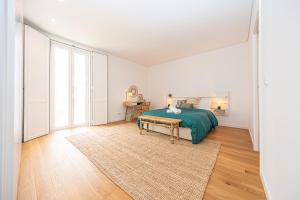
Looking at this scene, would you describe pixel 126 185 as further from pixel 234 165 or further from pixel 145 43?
pixel 145 43

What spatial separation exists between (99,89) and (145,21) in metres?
2.76

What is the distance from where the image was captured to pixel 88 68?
13.6 ft

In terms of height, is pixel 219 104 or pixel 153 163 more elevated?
pixel 219 104

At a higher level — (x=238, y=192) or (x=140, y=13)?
(x=140, y=13)

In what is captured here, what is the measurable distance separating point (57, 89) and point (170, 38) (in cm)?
359

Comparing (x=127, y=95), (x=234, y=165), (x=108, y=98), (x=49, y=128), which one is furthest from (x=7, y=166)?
(x=127, y=95)

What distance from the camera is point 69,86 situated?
3.75 meters

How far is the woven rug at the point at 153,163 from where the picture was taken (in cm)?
129

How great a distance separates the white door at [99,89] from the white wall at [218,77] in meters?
2.72

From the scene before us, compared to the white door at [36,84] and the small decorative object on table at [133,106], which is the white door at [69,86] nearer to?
the white door at [36,84]

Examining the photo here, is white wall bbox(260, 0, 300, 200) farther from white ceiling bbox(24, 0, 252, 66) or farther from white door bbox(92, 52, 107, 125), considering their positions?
white door bbox(92, 52, 107, 125)

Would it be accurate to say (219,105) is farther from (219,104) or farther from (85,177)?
(85,177)

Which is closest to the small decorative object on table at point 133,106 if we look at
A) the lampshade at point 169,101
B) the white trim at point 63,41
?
the lampshade at point 169,101

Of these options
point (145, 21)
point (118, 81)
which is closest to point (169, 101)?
point (118, 81)
